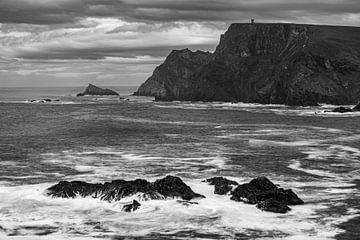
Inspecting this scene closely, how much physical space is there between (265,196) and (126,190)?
10.1 m

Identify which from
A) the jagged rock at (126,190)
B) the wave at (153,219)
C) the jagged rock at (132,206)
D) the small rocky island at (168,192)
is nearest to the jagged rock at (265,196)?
the small rocky island at (168,192)

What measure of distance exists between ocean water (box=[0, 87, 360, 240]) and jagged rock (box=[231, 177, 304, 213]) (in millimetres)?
810

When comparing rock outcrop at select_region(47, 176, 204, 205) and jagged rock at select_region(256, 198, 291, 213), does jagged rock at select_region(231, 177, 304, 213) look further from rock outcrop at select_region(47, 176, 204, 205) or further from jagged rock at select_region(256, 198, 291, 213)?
rock outcrop at select_region(47, 176, 204, 205)

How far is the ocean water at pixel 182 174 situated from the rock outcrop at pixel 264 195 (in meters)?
0.77

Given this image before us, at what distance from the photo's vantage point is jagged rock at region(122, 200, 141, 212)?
37.4 metres

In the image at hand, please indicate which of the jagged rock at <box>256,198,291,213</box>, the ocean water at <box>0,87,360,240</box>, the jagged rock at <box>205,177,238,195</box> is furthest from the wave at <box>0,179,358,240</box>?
the jagged rock at <box>205,177,238,195</box>

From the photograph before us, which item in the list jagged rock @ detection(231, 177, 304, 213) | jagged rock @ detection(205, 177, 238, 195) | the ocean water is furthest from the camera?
jagged rock @ detection(205, 177, 238, 195)

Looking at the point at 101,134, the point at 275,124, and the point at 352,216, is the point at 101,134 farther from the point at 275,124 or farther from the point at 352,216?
the point at 352,216

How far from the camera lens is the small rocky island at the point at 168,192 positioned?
39406 mm

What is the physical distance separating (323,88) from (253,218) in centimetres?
17007

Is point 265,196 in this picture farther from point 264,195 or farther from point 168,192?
point 168,192

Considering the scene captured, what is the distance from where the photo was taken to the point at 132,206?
37.6 metres

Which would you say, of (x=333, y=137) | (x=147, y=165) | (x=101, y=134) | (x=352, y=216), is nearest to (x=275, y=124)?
(x=333, y=137)

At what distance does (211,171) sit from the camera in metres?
54.6
